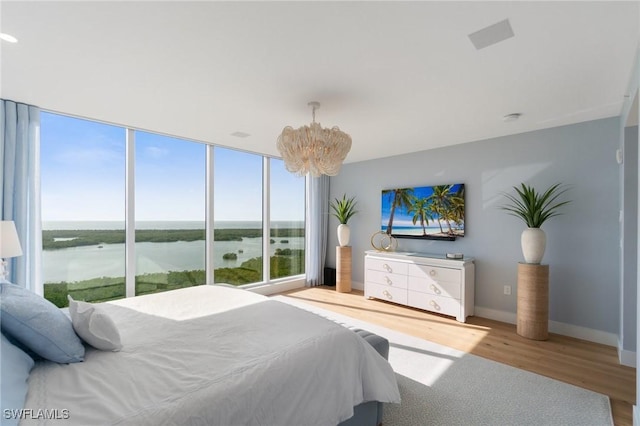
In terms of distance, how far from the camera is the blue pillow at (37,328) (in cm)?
132

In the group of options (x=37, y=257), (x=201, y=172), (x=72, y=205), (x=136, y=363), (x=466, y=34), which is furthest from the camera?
(x=201, y=172)

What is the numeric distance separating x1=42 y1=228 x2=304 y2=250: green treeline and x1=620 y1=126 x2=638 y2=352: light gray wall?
191 inches

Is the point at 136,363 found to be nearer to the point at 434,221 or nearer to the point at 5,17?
the point at 5,17

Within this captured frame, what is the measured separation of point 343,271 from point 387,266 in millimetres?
1054

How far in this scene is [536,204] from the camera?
11.6ft

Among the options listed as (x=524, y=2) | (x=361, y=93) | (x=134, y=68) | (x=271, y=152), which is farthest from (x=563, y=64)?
(x=271, y=152)

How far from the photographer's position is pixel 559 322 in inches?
142

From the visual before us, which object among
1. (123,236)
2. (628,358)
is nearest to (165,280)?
(123,236)

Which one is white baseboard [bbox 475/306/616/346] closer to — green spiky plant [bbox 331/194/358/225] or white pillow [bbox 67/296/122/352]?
green spiky plant [bbox 331/194/358/225]

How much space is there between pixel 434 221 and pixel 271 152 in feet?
9.87

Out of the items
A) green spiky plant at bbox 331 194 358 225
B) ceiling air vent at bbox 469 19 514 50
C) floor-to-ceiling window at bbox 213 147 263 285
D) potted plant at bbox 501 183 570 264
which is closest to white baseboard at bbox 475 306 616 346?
potted plant at bbox 501 183 570 264

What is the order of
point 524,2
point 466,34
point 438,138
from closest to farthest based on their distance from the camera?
point 524,2, point 466,34, point 438,138

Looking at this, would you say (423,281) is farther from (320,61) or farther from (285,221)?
(320,61)

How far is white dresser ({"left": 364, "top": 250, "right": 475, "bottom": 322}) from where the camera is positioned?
13.3 ft
